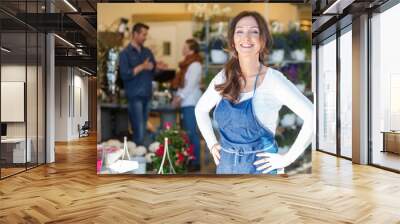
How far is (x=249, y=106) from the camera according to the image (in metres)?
6.57

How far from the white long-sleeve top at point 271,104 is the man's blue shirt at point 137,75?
874 millimetres

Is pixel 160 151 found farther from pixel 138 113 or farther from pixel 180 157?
pixel 138 113

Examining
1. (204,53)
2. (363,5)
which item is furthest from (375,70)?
(204,53)

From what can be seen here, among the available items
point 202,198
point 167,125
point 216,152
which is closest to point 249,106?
point 216,152

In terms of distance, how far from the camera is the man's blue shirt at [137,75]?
6.74 meters

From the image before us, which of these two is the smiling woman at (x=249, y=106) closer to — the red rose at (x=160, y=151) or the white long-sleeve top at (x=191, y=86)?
the white long-sleeve top at (x=191, y=86)

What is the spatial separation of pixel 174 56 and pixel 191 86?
54 centimetres

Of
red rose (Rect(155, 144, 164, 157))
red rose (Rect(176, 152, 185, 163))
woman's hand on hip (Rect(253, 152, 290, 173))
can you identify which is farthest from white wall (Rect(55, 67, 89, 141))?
woman's hand on hip (Rect(253, 152, 290, 173))

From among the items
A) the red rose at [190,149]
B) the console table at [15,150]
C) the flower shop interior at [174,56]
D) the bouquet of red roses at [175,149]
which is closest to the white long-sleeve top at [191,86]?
the flower shop interior at [174,56]

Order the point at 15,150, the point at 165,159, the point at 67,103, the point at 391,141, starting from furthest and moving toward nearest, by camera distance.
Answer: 1. the point at 67,103
2. the point at 391,141
3. the point at 15,150
4. the point at 165,159

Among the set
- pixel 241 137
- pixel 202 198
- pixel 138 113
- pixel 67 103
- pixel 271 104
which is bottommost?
pixel 202 198

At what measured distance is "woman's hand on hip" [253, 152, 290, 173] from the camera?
6665mm

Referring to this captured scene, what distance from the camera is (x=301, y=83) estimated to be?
677 cm

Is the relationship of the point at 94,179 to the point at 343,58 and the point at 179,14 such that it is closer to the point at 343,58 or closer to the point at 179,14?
the point at 179,14
